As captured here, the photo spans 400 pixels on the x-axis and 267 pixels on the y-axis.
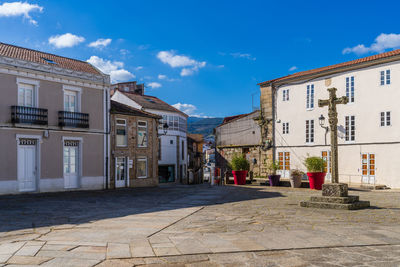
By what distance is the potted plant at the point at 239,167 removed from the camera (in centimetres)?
2278

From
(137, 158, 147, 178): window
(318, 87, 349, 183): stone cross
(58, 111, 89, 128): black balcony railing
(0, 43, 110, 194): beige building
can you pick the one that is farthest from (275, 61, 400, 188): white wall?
(58, 111, 89, 128): black balcony railing

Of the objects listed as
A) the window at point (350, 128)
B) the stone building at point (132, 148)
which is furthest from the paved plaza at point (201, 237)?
the window at point (350, 128)

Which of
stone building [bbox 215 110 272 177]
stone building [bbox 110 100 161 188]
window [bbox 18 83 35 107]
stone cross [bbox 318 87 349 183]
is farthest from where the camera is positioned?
stone building [bbox 215 110 272 177]

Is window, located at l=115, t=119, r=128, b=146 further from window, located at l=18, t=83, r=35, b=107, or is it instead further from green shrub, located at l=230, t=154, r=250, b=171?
green shrub, located at l=230, t=154, r=250, b=171

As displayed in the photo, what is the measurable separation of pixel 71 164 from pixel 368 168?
17.0 metres

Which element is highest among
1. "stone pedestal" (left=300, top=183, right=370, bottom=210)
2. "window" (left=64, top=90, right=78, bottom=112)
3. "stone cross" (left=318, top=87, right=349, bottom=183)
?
"window" (left=64, top=90, right=78, bottom=112)

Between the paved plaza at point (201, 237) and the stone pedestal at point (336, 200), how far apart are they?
0.51 m

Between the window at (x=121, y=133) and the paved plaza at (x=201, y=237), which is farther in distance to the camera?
the window at (x=121, y=133)

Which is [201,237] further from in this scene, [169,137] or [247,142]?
[169,137]

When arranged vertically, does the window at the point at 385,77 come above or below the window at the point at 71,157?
above

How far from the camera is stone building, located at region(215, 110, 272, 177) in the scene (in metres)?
28.1

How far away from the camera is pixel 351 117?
75.3ft

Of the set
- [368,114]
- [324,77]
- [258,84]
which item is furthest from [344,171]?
[258,84]

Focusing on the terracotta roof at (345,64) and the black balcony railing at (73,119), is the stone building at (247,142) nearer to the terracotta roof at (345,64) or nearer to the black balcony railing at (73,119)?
the terracotta roof at (345,64)
